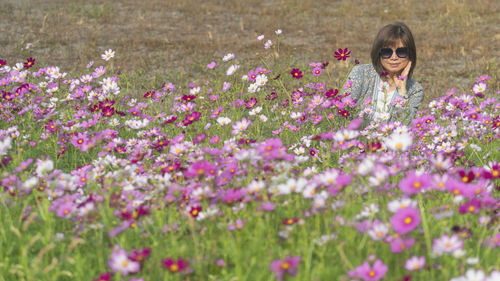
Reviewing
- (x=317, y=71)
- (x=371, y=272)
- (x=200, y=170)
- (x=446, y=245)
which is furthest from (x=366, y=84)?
(x=371, y=272)

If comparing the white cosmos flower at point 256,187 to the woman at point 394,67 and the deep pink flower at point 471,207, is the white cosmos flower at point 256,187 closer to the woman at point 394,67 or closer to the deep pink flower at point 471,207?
the deep pink flower at point 471,207

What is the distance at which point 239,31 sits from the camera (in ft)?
41.7

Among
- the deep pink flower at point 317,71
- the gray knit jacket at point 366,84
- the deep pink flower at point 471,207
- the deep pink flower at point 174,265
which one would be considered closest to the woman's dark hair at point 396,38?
the gray knit jacket at point 366,84

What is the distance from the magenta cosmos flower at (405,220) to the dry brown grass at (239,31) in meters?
6.31

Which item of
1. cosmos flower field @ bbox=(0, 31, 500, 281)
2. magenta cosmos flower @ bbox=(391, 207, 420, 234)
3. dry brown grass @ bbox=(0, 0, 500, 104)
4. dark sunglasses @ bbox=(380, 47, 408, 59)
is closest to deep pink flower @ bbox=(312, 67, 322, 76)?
dark sunglasses @ bbox=(380, 47, 408, 59)

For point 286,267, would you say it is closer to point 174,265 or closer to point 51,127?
point 174,265

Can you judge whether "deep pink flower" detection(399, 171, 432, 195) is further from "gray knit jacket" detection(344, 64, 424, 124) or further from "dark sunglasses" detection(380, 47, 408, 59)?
"gray knit jacket" detection(344, 64, 424, 124)

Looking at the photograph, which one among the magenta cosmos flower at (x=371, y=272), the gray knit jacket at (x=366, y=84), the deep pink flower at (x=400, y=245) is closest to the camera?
the magenta cosmos flower at (x=371, y=272)

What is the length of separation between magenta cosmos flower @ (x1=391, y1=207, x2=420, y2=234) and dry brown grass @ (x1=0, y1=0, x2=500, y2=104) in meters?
6.31

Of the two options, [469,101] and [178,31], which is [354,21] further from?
[469,101]

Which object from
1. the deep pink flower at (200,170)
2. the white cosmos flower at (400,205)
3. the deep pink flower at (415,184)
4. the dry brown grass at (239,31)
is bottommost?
the dry brown grass at (239,31)

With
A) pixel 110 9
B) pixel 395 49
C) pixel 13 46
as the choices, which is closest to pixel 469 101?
pixel 395 49

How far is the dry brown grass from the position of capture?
9.48 m

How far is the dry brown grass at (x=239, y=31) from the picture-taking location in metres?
9.48
